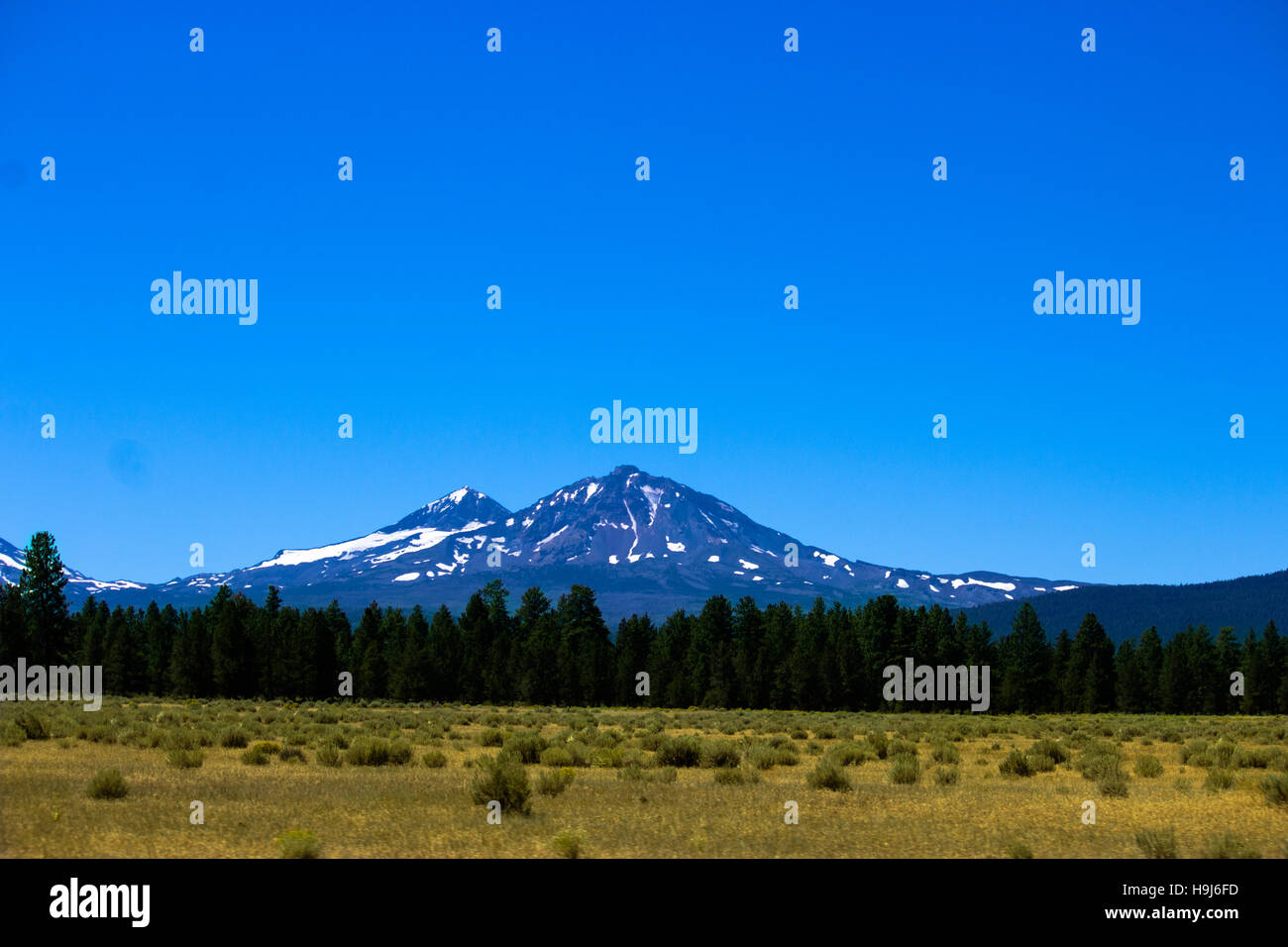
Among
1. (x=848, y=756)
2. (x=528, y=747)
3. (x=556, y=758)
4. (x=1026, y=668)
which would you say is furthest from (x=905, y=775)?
(x=1026, y=668)

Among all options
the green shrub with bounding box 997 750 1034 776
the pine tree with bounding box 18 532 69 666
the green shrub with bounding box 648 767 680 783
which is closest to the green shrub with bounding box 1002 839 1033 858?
the green shrub with bounding box 648 767 680 783

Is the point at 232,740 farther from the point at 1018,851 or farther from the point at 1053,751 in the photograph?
the point at 1018,851

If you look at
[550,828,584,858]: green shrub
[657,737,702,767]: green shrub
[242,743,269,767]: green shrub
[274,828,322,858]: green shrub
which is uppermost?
[274,828,322,858]: green shrub

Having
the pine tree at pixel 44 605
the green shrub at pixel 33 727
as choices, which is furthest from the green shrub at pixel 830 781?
the pine tree at pixel 44 605

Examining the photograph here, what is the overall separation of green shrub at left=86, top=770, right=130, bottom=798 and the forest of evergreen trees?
218 feet

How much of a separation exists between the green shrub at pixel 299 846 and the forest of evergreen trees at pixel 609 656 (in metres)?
72.6

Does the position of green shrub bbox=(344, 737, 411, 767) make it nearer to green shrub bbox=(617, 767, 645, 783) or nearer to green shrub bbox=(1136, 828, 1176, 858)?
green shrub bbox=(617, 767, 645, 783)

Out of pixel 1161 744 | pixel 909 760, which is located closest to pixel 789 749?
pixel 909 760

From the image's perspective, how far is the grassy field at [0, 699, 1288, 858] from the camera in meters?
15.9

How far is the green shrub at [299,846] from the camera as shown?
14.2 meters

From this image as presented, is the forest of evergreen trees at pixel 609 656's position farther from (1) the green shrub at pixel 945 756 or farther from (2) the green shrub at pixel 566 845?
(2) the green shrub at pixel 566 845

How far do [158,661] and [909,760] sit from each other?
83.9 meters

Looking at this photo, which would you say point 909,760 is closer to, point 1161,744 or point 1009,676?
point 1161,744
